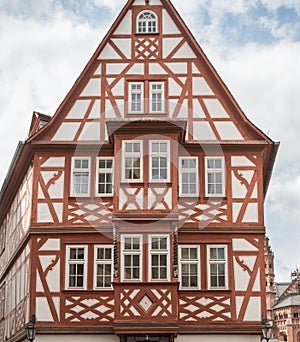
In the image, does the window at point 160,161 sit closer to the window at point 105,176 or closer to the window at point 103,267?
the window at point 105,176

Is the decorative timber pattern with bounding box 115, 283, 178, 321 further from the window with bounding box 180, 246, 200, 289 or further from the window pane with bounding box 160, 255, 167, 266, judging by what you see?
the window with bounding box 180, 246, 200, 289

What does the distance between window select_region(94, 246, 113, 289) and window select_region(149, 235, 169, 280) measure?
1.54m

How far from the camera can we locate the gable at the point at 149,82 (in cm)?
2655

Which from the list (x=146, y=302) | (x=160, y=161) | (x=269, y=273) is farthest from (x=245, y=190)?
(x=269, y=273)

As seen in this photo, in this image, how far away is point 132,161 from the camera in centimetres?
2556

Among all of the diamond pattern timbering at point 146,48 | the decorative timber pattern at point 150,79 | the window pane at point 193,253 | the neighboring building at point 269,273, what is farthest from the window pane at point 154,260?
the neighboring building at point 269,273

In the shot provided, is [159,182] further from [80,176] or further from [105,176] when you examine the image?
[80,176]

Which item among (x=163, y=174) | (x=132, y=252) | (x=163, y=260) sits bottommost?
(x=163, y=260)

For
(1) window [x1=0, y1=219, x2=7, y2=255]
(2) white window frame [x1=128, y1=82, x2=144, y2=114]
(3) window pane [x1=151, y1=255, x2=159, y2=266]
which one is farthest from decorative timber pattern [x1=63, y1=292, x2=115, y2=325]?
(1) window [x1=0, y1=219, x2=7, y2=255]

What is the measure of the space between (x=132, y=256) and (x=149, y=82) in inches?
264

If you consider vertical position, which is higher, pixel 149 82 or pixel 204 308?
pixel 149 82

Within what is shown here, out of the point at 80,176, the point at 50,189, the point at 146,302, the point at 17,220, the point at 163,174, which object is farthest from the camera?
the point at 17,220

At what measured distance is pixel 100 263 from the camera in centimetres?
2516

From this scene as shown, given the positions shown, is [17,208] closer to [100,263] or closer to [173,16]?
[100,263]
